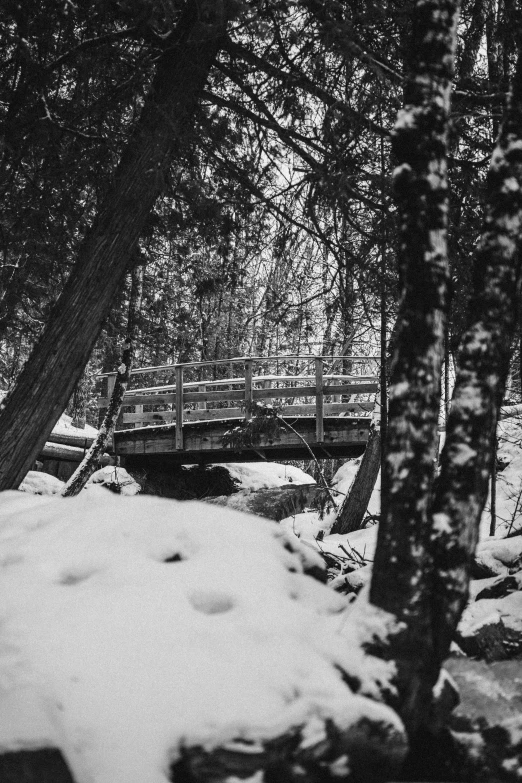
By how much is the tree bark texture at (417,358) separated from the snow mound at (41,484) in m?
9.12

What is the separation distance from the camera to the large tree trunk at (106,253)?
4.23 m

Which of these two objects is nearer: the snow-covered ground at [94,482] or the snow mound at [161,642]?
the snow mound at [161,642]

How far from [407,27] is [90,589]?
4632mm

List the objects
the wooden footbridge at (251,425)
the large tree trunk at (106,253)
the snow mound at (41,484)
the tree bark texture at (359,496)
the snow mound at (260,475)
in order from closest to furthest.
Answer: the large tree trunk at (106,253), the tree bark texture at (359,496), the snow mound at (41,484), the wooden footbridge at (251,425), the snow mound at (260,475)

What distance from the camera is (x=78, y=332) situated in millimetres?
4324

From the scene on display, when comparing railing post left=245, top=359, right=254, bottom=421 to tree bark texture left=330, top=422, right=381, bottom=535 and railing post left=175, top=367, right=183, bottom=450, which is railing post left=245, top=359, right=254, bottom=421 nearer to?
railing post left=175, top=367, right=183, bottom=450

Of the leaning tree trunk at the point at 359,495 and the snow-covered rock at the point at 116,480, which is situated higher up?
the leaning tree trunk at the point at 359,495

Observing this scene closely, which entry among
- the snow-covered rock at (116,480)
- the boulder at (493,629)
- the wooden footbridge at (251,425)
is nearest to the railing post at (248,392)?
the wooden footbridge at (251,425)

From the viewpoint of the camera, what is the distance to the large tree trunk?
4227mm

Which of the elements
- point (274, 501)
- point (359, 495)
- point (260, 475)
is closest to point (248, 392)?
point (274, 501)

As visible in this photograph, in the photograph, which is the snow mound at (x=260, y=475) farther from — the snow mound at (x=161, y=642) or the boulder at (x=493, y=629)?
the snow mound at (x=161, y=642)

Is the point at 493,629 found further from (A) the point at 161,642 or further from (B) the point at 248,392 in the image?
(B) the point at 248,392

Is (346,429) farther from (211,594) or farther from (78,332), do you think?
(211,594)

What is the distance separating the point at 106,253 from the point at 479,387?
9.15ft
